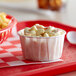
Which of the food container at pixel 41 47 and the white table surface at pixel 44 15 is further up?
the food container at pixel 41 47

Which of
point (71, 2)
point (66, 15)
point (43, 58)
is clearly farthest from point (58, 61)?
point (71, 2)

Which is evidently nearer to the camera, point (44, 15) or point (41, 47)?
point (41, 47)

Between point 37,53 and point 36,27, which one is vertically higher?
point 36,27

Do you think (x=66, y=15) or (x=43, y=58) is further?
(x=66, y=15)

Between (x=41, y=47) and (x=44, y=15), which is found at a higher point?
(x=41, y=47)

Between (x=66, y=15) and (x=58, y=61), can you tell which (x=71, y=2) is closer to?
(x=66, y=15)

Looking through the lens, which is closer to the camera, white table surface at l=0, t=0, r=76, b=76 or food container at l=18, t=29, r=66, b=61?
food container at l=18, t=29, r=66, b=61

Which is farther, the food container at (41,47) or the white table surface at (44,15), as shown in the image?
the white table surface at (44,15)

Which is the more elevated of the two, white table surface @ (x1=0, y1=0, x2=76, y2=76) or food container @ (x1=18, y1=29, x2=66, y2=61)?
food container @ (x1=18, y1=29, x2=66, y2=61)
